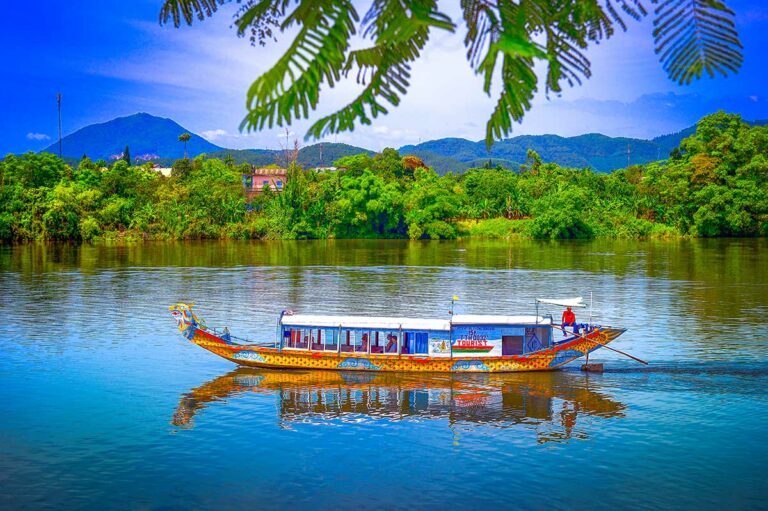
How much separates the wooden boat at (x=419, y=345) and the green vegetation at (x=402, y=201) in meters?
67.1

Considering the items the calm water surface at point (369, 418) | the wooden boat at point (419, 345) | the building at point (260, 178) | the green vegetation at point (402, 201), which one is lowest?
the calm water surface at point (369, 418)

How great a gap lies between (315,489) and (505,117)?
12483mm

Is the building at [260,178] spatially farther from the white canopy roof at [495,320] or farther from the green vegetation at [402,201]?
the white canopy roof at [495,320]

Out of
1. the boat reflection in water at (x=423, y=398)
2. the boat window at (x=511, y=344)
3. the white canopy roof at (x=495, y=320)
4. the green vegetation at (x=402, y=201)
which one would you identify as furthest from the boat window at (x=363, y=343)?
the green vegetation at (x=402, y=201)

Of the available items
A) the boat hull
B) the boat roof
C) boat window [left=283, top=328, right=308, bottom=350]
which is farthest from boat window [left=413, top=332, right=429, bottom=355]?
boat window [left=283, top=328, right=308, bottom=350]

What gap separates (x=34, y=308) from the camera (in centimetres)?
3584

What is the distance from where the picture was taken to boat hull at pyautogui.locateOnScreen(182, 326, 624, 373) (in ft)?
77.1

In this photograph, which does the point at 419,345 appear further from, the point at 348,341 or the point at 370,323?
the point at 348,341

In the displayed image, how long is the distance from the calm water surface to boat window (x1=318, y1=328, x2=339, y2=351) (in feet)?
4.02

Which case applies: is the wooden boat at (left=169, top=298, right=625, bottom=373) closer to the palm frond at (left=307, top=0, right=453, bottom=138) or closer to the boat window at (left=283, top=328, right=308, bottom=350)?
the boat window at (left=283, top=328, right=308, bottom=350)

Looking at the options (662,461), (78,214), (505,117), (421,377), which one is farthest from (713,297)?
(78,214)

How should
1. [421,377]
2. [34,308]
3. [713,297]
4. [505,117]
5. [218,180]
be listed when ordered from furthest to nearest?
1. [218,180]
2. [713,297]
3. [34,308]
4. [421,377]
5. [505,117]

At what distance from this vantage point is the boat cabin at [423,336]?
23.8m

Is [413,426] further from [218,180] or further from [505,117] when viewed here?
[218,180]
